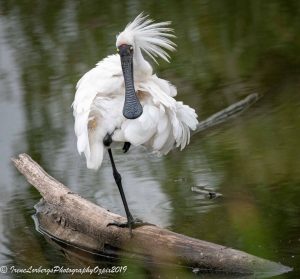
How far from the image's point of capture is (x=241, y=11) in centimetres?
1619

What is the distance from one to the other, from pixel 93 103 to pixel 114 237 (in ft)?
3.71

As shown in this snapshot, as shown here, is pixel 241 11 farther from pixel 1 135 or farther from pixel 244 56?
pixel 1 135

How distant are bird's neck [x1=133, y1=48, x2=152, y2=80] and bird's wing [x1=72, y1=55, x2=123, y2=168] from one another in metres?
0.14

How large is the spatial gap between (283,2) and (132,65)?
8586 mm

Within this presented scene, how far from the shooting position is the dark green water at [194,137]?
8.68 m

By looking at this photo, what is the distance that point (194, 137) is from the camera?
1110 cm

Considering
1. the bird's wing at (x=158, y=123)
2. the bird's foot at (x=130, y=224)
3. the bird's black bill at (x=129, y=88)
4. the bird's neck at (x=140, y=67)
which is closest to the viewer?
the bird's black bill at (x=129, y=88)

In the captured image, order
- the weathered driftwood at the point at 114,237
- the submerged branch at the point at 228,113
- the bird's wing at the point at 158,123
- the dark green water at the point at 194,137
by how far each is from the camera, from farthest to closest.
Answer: the submerged branch at the point at 228,113, the dark green water at the point at 194,137, the bird's wing at the point at 158,123, the weathered driftwood at the point at 114,237

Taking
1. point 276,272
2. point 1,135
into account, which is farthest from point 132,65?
point 1,135

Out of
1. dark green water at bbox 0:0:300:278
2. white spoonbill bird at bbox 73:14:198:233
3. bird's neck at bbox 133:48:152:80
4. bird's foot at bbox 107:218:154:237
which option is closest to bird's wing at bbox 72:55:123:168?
white spoonbill bird at bbox 73:14:198:233

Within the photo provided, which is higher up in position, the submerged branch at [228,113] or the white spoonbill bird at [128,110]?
the white spoonbill bird at [128,110]

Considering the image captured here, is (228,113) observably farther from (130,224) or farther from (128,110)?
(128,110)

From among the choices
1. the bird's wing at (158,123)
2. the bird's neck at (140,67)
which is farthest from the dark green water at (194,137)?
the bird's neck at (140,67)

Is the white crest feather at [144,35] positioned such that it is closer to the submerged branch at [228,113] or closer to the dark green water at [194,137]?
the dark green water at [194,137]
